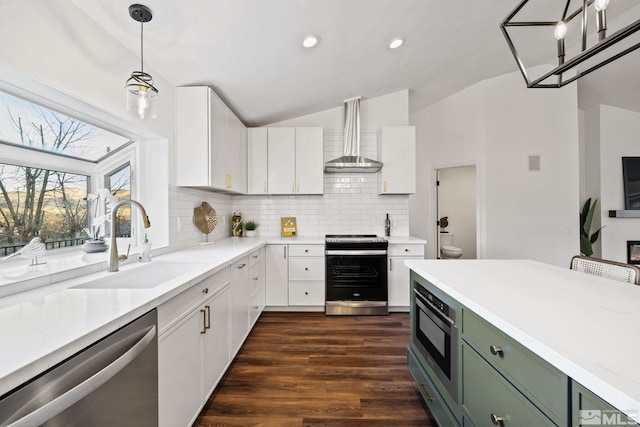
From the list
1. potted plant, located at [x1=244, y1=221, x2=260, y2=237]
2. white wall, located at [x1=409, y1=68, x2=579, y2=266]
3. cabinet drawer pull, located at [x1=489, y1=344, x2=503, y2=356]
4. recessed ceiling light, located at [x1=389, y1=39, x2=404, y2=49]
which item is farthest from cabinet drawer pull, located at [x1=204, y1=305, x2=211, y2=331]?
white wall, located at [x1=409, y1=68, x2=579, y2=266]

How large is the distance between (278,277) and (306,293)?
15.7 inches

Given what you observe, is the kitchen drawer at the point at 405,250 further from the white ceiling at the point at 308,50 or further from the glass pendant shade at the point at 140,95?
the glass pendant shade at the point at 140,95

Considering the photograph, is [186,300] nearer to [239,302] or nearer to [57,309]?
[57,309]

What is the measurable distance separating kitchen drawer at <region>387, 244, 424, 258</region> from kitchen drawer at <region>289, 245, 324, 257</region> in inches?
33.4

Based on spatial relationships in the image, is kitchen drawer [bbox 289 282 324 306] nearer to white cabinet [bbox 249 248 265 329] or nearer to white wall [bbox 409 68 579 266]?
white cabinet [bbox 249 248 265 329]

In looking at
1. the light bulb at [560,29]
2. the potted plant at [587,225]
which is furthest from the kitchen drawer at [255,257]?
the potted plant at [587,225]

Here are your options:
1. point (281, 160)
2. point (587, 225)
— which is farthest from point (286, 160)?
point (587, 225)

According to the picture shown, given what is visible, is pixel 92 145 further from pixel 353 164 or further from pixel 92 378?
pixel 353 164

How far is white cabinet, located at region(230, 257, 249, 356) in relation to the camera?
203 cm

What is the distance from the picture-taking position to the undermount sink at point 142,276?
4.53 ft

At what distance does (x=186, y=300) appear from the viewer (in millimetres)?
1335

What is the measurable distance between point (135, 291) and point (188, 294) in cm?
27

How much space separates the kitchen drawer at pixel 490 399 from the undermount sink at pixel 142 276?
172cm

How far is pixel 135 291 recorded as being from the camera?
113cm
